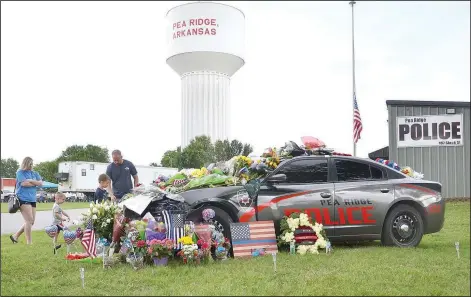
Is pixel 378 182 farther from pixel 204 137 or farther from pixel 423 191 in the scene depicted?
pixel 204 137

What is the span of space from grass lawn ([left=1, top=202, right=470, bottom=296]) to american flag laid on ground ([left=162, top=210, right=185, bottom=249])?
358 mm

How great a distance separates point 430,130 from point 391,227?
1092 centimetres

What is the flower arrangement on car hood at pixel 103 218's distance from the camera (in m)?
8.48

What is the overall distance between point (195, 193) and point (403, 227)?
3442 millimetres

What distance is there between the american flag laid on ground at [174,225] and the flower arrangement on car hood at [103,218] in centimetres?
99

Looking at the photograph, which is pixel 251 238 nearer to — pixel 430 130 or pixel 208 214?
pixel 208 214

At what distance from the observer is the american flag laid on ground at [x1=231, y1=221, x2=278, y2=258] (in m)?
8.09

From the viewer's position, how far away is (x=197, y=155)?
215ft

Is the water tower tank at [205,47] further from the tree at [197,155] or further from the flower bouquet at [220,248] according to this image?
the flower bouquet at [220,248]

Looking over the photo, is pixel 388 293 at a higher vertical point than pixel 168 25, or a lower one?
lower

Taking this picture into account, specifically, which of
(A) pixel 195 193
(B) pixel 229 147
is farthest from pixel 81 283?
(B) pixel 229 147

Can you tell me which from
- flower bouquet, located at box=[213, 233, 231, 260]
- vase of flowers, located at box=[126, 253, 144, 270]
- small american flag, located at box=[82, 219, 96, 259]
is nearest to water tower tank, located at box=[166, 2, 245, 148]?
small american flag, located at box=[82, 219, 96, 259]

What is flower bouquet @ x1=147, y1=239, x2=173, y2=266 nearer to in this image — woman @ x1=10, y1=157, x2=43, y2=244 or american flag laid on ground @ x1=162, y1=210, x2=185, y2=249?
american flag laid on ground @ x1=162, y1=210, x2=185, y2=249

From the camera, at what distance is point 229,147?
62719mm
